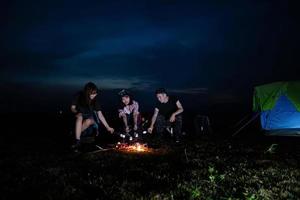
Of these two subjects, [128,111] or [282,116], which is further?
[282,116]

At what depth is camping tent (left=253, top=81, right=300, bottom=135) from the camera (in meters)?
14.6

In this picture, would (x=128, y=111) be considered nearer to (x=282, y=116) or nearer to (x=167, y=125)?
(x=167, y=125)

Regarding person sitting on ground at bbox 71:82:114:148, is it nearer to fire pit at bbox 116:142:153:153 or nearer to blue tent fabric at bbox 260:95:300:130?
fire pit at bbox 116:142:153:153

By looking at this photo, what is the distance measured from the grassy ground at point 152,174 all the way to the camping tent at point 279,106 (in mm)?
4806

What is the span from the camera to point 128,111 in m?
12.6

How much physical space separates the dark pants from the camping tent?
16.5 ft

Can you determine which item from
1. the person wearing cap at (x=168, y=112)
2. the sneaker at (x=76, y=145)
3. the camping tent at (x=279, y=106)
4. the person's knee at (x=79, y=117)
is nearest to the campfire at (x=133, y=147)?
→ the sneaker at (x=76, y=145)

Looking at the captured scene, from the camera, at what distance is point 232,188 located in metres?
5.98

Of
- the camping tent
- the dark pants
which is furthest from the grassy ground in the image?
the camping tent

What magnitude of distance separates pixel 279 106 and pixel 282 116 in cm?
47

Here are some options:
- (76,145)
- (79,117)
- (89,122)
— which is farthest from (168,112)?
(76,145)

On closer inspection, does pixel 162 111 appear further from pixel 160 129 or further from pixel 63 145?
pixel 63 145

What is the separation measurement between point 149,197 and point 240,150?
564 centimetres

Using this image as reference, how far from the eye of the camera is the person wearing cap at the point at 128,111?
12293mm
